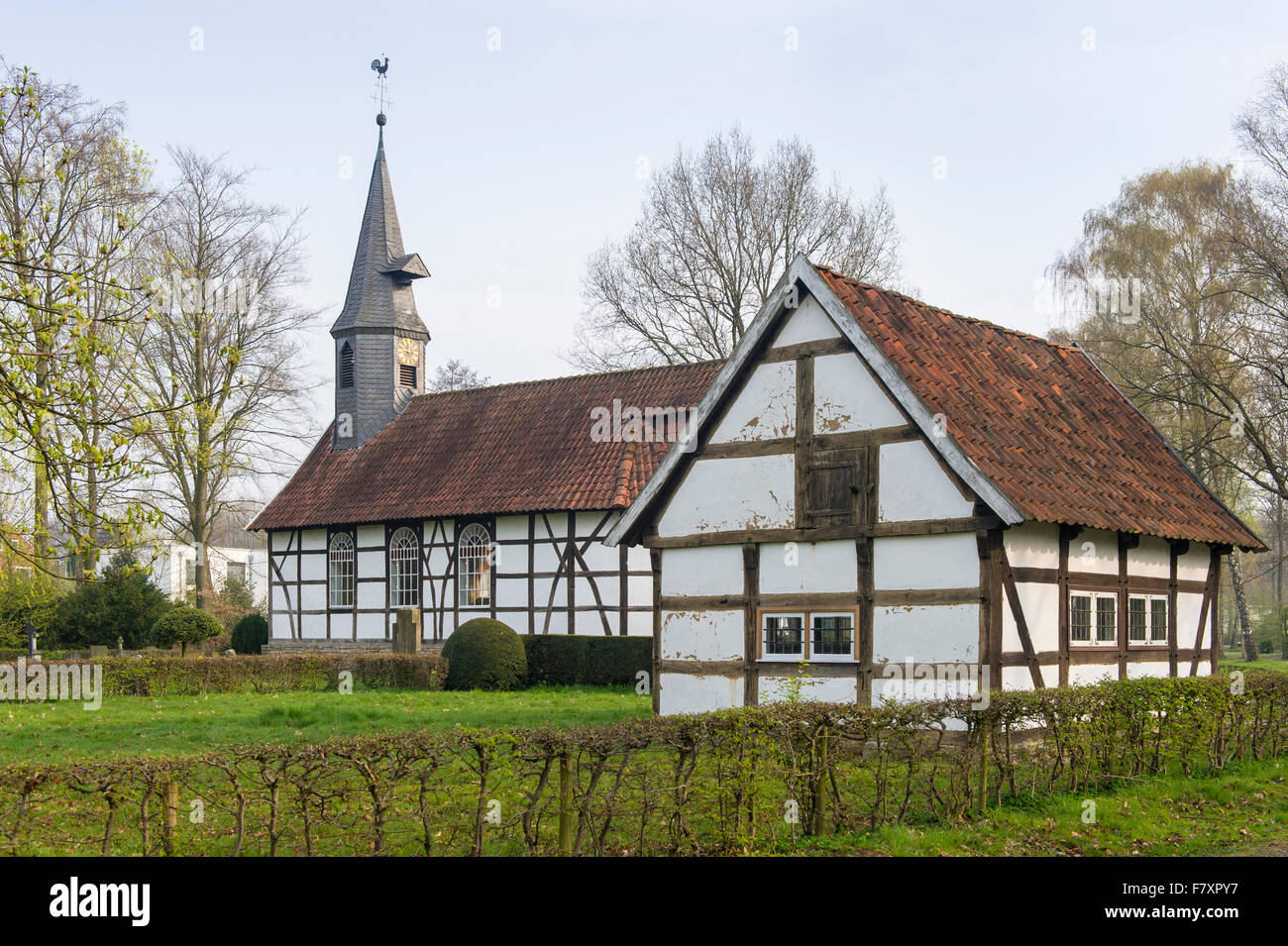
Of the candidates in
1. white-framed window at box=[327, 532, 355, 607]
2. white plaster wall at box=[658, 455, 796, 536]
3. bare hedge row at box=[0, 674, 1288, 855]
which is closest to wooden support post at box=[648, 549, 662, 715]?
white plaster wall at box=[658, 455, 796, 536]

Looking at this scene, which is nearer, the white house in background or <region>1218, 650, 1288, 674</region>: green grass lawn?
<region>1218, 650, 1288, 674</region>: green grass lawn

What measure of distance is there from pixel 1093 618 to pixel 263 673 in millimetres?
17248

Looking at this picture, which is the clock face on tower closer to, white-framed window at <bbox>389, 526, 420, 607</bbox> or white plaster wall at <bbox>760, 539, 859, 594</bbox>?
white-framed window at <bbox>389, 526, 420, 607</bbox>

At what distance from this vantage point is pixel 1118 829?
11039 millimetres

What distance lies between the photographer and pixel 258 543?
104 meters

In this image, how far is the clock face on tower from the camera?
1501 inches

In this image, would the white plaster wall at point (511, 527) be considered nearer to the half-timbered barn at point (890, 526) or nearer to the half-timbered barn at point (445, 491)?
the half-timbered barn at point (445, 491)

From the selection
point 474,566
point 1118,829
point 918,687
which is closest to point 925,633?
point 918,687

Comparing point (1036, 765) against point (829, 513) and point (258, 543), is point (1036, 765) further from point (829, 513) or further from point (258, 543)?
point (258, 543)

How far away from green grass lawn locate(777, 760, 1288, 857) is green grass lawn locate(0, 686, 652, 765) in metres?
7.03

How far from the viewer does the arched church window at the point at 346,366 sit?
3814 cm
